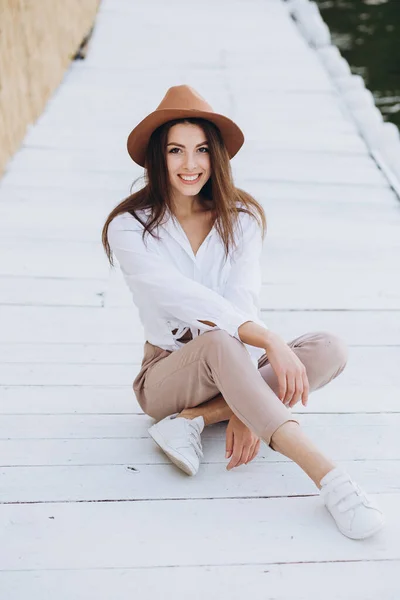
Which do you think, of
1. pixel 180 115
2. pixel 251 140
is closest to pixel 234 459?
pixel 180 115

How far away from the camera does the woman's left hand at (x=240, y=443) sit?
1.72 meters

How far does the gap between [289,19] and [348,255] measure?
4.57 meters

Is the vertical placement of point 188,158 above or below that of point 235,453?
above

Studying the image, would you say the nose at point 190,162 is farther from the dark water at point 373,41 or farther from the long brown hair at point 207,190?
the dark water at point 373,41

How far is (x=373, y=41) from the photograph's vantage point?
25.6 feet

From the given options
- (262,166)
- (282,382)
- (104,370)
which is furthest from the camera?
(262,166)

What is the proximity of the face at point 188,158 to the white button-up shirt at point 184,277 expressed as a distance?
93 millimetres

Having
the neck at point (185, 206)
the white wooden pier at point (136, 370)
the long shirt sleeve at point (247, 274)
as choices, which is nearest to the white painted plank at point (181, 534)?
the white wooden pier at point (136, 370)

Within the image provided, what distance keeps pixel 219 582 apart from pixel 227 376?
430 mm

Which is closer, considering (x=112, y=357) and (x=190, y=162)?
(x=190, y=162)

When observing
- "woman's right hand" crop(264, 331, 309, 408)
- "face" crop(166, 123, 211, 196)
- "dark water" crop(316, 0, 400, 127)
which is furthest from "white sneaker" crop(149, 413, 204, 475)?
"dark water" crop(316, 0, 400, 127)

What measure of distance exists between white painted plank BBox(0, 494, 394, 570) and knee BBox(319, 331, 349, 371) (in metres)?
0.33

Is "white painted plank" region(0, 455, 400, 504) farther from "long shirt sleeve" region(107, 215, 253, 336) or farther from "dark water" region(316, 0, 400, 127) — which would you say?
"dark water" region(316, 0, 400, 127)

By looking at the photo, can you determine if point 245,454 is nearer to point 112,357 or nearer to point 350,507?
point 350,507
